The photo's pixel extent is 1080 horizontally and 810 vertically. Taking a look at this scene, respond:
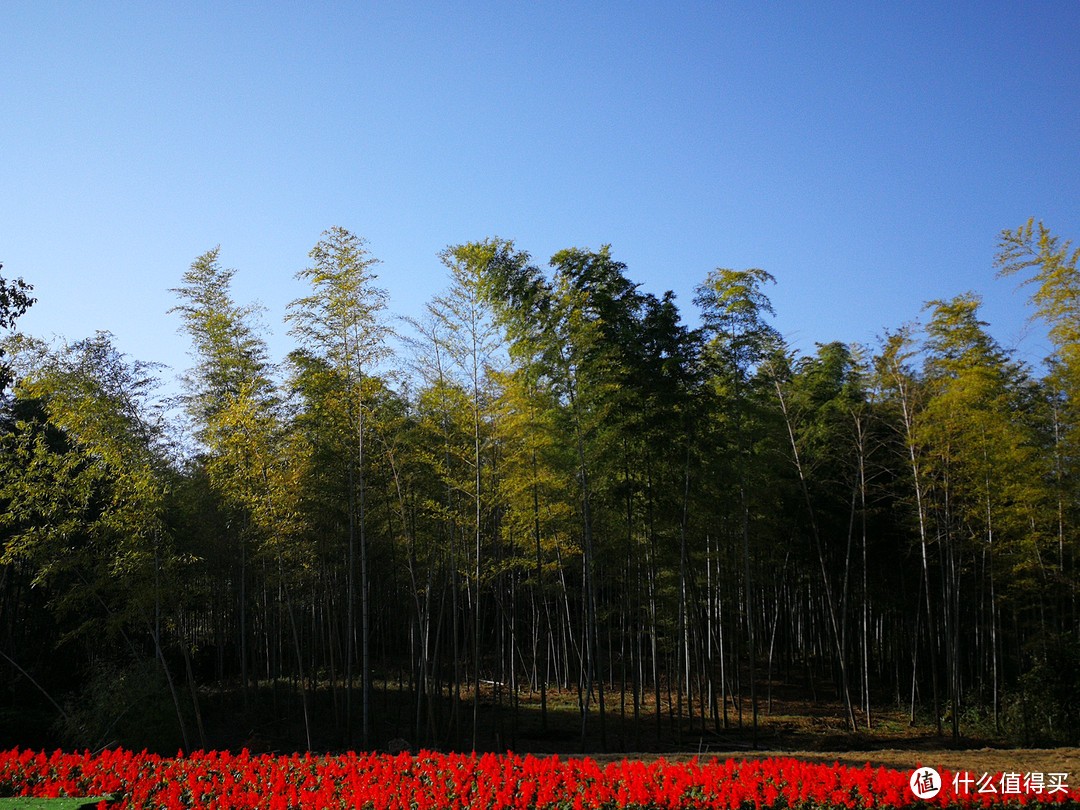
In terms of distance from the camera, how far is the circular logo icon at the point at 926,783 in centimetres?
495

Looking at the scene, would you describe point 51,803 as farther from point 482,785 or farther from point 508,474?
point 508,474

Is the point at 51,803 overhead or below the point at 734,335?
below

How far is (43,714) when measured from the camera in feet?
38.0

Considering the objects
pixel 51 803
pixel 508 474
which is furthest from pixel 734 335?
pixel 51 803

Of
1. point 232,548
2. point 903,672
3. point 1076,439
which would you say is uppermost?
point 1076,439

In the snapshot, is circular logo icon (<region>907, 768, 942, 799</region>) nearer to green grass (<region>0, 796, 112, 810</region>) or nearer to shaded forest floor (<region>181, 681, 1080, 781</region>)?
shaded forest floor (<region>181, 681, 1080, 781</region>)

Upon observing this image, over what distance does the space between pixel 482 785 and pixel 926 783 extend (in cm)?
326

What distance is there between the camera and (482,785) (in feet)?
18.1

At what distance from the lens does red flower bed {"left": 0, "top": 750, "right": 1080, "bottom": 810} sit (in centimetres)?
504

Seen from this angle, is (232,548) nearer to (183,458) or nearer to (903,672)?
(183,458)

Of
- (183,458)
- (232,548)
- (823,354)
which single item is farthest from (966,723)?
(183,458)

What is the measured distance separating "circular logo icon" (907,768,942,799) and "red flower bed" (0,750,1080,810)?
5cm

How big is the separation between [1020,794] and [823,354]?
12.8 m

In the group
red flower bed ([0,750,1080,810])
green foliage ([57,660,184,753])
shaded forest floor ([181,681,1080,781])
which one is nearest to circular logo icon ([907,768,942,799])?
red flower bed ([0,750,1080,810])
